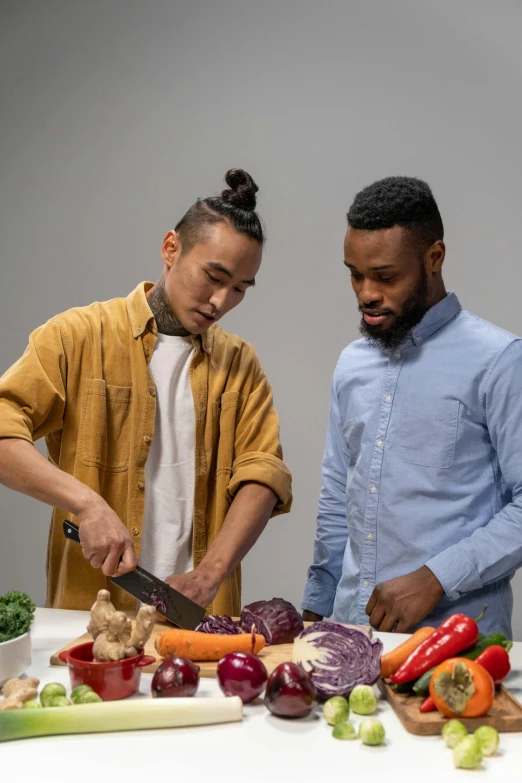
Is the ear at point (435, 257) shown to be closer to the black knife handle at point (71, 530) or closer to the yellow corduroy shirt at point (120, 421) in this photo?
the yellow corduroy shirt at point (120, 421)

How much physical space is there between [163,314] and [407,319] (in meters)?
0.67

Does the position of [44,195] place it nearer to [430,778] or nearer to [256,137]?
[256,137]

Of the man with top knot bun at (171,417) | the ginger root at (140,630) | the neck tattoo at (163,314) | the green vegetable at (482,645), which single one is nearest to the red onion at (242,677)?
the ginger root at (140,630)

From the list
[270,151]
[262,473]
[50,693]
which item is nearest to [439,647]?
[50,693]

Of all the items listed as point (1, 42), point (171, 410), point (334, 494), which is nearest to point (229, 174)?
point (171, 410)

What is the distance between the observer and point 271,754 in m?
1.32

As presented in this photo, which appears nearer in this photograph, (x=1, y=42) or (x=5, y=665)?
(x=5, y=665)

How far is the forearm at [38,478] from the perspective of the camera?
1899mm

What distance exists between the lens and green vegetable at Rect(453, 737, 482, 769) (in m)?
1.26

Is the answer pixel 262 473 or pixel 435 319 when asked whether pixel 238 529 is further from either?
pixel 435 319

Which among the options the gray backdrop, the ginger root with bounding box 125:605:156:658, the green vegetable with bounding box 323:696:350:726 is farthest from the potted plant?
the gray backdrop

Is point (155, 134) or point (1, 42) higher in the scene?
point (1, 42)

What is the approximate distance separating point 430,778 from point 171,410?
1.28 meters

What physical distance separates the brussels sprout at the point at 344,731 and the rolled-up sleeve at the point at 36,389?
100cm
